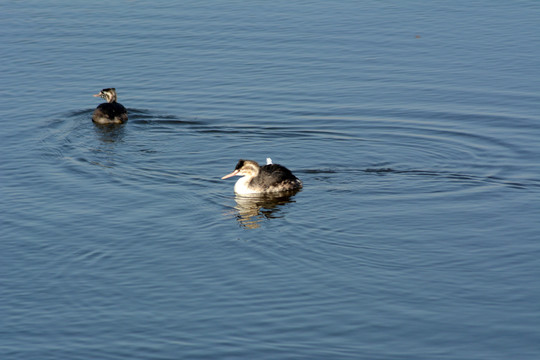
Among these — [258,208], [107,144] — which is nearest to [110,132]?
[107,144]

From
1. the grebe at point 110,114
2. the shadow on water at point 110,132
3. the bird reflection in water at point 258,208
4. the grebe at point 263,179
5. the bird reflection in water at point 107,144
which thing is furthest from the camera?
the grebe at point 110,114

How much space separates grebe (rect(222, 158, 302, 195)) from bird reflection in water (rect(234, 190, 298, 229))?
140 mm

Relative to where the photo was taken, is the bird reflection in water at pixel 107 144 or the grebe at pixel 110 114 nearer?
the bird reflection in water at pixel 107 144

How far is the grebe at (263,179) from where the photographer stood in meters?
18.0

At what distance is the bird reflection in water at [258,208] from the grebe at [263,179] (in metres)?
0.14

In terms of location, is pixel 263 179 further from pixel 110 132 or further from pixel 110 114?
pixel 110 114

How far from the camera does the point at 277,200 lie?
1816cm

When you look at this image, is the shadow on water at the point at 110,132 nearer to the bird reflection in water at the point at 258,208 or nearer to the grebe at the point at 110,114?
the grebe at the point at 110,114

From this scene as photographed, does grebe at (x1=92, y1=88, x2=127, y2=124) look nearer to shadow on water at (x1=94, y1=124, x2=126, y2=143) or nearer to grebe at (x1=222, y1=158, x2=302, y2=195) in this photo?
shadow on water at (x1=94, y1=124, x2=126, y2=143)

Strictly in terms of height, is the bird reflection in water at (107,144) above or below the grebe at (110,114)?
below

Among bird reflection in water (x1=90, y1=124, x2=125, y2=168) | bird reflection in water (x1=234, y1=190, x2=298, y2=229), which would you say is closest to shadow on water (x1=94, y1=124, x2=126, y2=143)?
bird reflection in water (x1=90, y1=124, x2=125, y2=168)

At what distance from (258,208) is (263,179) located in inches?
28.7

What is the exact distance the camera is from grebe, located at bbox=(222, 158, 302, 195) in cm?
1803

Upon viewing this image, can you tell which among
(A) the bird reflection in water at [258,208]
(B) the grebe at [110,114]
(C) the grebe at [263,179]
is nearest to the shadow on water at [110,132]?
(B) the grebe at [110,114]
